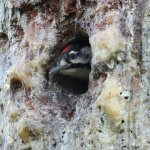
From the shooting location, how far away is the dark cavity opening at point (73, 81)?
355cm

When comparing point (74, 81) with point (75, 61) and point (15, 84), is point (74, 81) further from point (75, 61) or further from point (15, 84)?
point (15, 84)

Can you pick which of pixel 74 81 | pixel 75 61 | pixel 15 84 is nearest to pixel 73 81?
pixel 74 81

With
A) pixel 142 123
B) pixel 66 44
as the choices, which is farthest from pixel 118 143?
pixel 66 44

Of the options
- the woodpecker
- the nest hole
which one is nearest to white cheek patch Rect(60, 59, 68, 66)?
the woodpecker

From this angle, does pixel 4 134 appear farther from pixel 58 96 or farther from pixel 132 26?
pixel 132 26

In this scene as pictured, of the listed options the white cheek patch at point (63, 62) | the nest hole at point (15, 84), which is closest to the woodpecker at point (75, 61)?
the white cheek patch at point (63, 62)

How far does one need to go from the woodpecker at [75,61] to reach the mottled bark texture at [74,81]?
0.04 meters

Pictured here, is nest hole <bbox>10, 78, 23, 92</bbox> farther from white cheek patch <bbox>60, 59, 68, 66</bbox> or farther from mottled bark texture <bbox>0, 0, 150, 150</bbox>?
white cheek patch <bbox>60, 59, 68, 66</bbox>

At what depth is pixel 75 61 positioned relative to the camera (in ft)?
12.4

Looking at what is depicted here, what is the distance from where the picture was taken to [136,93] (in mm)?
2936

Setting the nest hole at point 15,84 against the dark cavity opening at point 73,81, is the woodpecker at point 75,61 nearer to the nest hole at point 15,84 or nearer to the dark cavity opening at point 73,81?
the dark cavity opening at point 73,81

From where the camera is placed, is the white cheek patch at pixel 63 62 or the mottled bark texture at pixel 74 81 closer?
the mottled bark texture at pixel 74 81

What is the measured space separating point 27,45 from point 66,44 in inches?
9.1

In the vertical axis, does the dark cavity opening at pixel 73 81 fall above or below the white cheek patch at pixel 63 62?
below
